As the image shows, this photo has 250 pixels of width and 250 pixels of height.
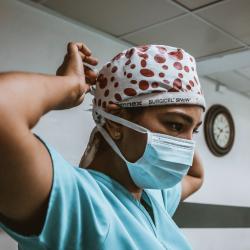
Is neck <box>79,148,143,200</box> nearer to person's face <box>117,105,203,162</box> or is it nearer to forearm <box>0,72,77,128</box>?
person's face <box>117,105,203,162</box>

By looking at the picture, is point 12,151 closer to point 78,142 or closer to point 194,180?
point 194,180

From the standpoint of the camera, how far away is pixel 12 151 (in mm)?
678

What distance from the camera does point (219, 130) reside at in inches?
147

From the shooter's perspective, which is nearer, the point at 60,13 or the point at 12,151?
the point at 12,151

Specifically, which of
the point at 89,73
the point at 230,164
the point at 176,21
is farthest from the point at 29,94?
the point at 230,164

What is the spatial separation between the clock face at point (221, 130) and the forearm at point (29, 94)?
3.04 metres

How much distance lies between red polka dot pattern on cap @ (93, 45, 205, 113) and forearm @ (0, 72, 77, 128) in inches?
10.7

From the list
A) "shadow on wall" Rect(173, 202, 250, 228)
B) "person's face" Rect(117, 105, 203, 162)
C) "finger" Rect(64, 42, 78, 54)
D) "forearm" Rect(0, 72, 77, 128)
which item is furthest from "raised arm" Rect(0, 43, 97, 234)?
"shadow on wall" Rect(173, 202, 250, 228)

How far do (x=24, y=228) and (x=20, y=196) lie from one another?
10cm

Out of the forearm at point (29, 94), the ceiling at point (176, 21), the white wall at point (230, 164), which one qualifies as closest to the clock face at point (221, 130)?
the white wall at point (230, 164)

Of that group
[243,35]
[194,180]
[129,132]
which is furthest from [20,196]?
[243,35]

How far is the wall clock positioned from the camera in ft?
11.8

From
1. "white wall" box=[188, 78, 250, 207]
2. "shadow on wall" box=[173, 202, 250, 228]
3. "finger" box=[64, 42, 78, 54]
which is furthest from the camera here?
"white wall" box=[188, 78, 250, 207]

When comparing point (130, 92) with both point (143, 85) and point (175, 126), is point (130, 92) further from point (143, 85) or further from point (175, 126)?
point (175, 126)
